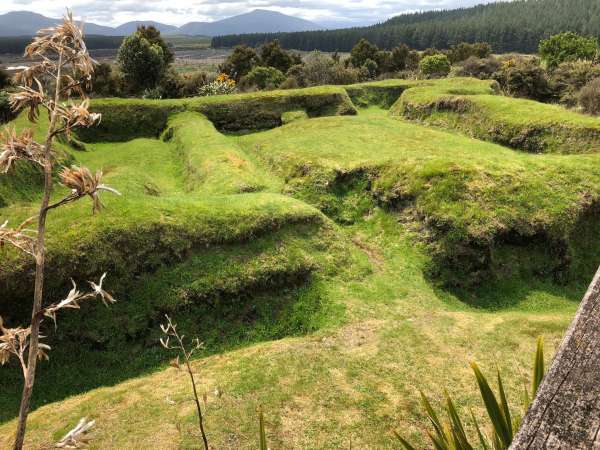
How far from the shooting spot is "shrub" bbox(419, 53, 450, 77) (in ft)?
233

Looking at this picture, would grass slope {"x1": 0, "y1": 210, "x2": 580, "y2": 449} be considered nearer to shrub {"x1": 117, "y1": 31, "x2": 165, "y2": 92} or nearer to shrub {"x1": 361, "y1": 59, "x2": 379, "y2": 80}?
shrub {"x1": 117, "y1": 31, "x2": 165, "y2": 92}

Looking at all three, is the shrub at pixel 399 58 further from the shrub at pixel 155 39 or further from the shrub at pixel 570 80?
the shrub at pixel 155 39

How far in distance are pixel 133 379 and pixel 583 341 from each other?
12.4m

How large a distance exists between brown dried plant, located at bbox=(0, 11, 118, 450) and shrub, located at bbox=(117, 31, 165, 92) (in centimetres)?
6100

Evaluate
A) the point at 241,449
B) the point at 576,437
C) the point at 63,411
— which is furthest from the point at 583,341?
the point at 63,411

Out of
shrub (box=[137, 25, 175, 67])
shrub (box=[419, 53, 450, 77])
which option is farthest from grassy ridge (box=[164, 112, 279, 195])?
shrub (box=[419, 53, 450, 77])

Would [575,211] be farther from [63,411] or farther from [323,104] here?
[323,104]

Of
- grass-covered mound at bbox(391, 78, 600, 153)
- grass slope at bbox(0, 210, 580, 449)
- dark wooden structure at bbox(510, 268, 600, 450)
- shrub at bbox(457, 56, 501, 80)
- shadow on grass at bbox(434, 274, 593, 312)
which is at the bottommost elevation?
shadow on grass at bbox(434, 274, 593, 312)

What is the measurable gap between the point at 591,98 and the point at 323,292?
37314 mm

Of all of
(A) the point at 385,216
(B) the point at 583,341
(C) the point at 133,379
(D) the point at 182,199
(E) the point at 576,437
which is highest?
(B) the point at 583,341

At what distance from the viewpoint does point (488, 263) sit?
17281 millimetres

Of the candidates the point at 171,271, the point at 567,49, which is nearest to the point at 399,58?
the point at 567,49

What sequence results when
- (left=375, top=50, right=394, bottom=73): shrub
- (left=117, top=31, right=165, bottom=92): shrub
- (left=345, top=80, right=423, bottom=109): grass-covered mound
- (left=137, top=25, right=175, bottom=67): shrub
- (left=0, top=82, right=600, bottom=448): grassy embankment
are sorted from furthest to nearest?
(left=375, top=50, right=394, bottom=73): shrub < (left=137, top=25, right=175, bottom=67): shrub < (left=117, top=31, right=165, bottom=92): shrub < (left=345, top=80, right=423, bottom=109): grass-covered mound < (left=0, top=82, right=600, bottom=448): grassy embankment

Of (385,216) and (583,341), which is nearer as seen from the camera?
(583,341)
